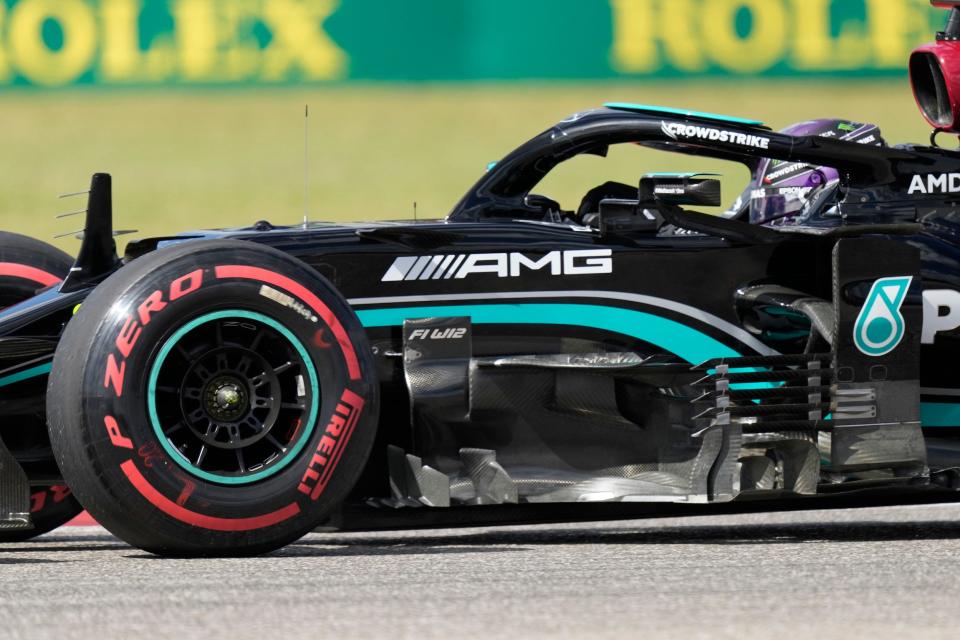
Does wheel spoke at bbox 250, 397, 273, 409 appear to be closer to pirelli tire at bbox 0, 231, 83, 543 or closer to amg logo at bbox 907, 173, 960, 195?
pirelli tire at bbox 0, 231, 83, 543

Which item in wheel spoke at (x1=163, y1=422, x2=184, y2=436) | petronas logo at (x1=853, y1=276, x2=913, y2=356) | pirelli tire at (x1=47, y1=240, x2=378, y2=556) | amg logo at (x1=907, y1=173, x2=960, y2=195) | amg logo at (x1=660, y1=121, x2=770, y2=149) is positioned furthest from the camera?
amg logo at (x1=907, y1=173, x2=960, y2=195)

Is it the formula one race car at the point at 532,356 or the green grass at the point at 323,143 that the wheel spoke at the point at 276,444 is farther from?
the green grass at the point at 323,143

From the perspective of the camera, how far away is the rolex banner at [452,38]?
57.8ft

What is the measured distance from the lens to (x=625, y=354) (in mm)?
6074

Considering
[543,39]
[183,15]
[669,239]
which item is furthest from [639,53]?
[669,239]

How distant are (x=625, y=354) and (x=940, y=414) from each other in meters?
1.28

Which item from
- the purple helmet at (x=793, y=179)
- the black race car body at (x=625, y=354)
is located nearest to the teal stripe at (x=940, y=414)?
the black race car body at (x=625, y=354)

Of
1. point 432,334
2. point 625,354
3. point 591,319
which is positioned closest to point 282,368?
point 432,334

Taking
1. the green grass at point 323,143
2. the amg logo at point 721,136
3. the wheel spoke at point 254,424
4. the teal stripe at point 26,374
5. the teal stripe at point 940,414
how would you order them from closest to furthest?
the wheel spoke at point 254,424, the teal stripe at point 26,374, the teal stripe at point 940,414, the amg logo at point 721,136, the green grass at point 323,143

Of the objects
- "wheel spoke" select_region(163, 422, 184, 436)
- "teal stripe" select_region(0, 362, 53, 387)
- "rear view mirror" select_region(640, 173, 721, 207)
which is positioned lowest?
"wheel spoke" select_region(163, 422, 184, 436)

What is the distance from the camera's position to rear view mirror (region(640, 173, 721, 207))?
6.11m

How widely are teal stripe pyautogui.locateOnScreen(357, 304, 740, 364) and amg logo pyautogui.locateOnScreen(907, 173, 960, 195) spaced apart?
1119 mm

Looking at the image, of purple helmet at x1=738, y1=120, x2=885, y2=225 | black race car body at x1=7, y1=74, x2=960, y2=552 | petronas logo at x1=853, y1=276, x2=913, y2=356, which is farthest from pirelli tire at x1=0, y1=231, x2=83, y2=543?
petronas logo at x1=853, y1=276, x2=913, y2=356

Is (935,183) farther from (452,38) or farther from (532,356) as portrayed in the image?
(452,38)
